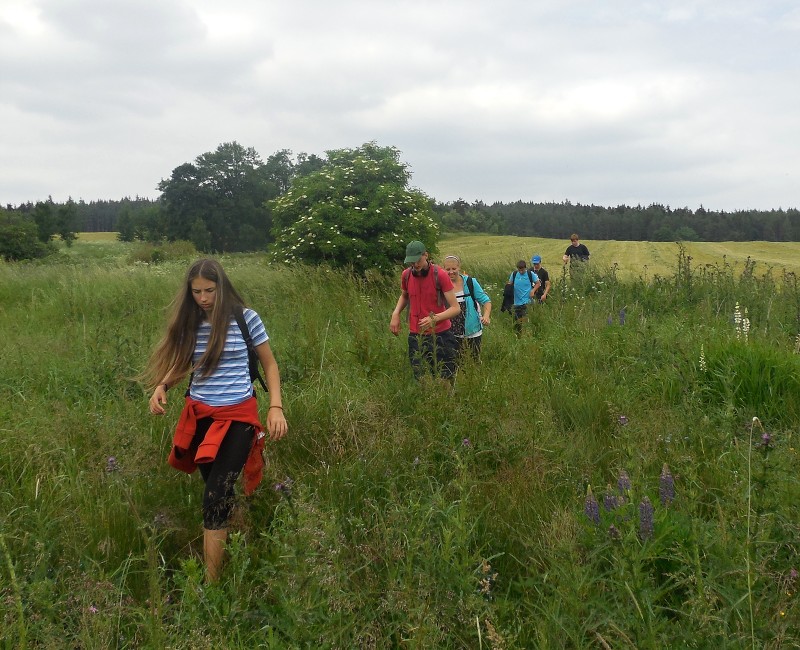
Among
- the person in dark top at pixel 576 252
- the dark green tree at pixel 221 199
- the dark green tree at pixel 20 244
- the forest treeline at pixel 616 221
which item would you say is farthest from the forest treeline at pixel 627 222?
the person in dark top at pixel 576 252

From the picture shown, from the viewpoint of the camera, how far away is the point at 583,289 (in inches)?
444

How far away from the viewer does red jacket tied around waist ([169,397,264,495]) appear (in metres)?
3.02

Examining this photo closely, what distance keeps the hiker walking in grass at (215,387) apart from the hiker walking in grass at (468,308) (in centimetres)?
302

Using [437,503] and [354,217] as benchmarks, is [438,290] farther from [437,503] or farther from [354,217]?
[354,217]

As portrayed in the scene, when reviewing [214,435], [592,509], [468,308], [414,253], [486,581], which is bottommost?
[486,581]

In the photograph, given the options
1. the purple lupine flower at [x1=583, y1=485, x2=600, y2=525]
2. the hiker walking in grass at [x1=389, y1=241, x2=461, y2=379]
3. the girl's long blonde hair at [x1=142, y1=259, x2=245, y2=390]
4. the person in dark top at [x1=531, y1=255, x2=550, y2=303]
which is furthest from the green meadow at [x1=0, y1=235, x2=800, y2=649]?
the person in dark top at [x1=531, y1=255, x2=550, y2=303]

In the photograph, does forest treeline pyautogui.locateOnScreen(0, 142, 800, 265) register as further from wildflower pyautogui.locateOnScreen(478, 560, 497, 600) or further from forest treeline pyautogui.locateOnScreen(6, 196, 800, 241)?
wildflower pyautogui.locateOnScreen(478, 560, 497, 600)

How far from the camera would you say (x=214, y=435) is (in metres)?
3.03

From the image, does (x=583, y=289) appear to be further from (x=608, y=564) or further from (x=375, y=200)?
(x=608, y=564)

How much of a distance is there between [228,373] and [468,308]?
11.8 ft

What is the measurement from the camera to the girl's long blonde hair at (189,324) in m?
3.18

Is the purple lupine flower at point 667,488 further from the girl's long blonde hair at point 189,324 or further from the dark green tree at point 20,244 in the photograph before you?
the dark green tree at point 20,244

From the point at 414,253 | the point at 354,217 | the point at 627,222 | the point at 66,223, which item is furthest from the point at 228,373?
the point at 627,222

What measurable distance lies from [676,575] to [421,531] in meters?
1.03
